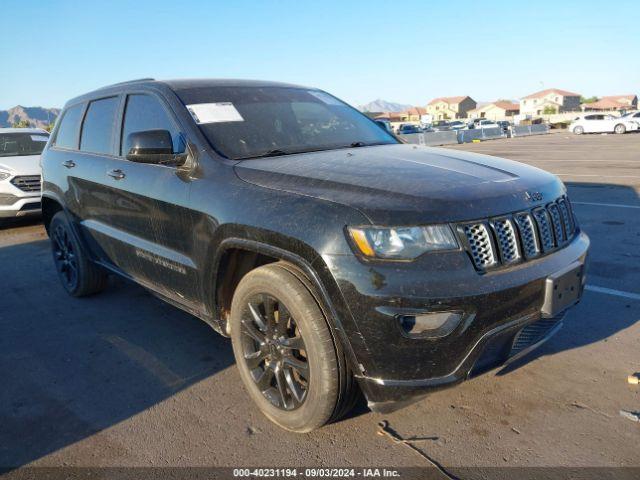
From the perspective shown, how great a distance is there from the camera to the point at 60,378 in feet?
11.3

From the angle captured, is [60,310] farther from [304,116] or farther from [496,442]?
[496,442]

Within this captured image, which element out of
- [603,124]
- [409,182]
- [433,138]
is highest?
[409,182]

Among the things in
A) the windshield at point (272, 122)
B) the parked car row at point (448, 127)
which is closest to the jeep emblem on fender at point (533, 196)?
the windshield at point (272, 122)

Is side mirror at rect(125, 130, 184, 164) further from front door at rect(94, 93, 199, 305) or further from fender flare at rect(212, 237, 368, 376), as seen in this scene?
fender flare at rect(212, 237, 368, 376)

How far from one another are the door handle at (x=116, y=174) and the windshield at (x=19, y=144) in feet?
21.5

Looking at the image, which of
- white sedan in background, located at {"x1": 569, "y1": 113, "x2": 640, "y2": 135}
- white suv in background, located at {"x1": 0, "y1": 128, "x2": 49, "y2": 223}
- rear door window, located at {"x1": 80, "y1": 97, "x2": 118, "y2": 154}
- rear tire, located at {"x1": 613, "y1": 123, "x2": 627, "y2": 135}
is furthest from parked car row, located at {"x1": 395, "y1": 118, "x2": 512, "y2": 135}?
rear door window, located at {"x1": 80, "y1": 97, "x2": 118, "y2": 154}

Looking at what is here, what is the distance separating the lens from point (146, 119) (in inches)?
145

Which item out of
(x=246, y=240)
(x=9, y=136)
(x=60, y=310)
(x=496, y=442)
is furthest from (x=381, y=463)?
(x=9, y=136)

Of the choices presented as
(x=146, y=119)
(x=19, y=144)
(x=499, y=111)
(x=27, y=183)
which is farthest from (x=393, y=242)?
(x=499, y=111)

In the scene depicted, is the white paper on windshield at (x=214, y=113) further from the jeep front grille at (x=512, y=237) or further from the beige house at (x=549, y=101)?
the beige house at (x=549, y=101)

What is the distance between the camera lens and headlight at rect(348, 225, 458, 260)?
226cm

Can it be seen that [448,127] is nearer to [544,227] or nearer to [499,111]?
[544,227]

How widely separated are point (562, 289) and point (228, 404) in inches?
73.6

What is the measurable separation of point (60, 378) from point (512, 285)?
2.81 metres
